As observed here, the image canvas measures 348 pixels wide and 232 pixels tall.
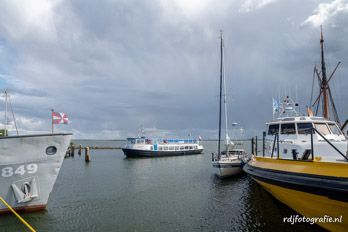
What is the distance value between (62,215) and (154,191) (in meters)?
9.29

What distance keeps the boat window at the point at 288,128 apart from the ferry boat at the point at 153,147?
48205 mm

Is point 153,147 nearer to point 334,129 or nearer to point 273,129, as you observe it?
point 273,129

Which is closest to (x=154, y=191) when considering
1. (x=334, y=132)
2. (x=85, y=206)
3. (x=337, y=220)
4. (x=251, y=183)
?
(x=85, y=206)

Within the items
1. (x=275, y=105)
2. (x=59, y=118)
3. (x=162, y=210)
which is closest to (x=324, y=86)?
(x=275, y=105)

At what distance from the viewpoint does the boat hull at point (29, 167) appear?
40.6 feet

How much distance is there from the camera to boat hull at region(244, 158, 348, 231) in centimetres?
858

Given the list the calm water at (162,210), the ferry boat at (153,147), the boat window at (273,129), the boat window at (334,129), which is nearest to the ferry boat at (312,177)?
the boat window at (334,129)

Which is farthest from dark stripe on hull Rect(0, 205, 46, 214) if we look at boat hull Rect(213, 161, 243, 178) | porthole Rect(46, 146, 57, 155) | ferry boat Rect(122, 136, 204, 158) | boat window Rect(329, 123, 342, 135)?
ferry boat Rect(122, 136, 204, 158)

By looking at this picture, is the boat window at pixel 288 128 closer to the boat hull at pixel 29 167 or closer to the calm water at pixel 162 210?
the calm water at pixel 162 210

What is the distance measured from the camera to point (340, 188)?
27.5 feet

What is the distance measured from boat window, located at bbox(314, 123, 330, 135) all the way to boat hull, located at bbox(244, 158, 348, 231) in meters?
5.72

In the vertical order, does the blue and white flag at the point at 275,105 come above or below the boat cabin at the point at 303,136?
above

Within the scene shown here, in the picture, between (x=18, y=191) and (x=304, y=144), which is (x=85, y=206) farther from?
(x=304, y=144)

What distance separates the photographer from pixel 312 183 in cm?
938
